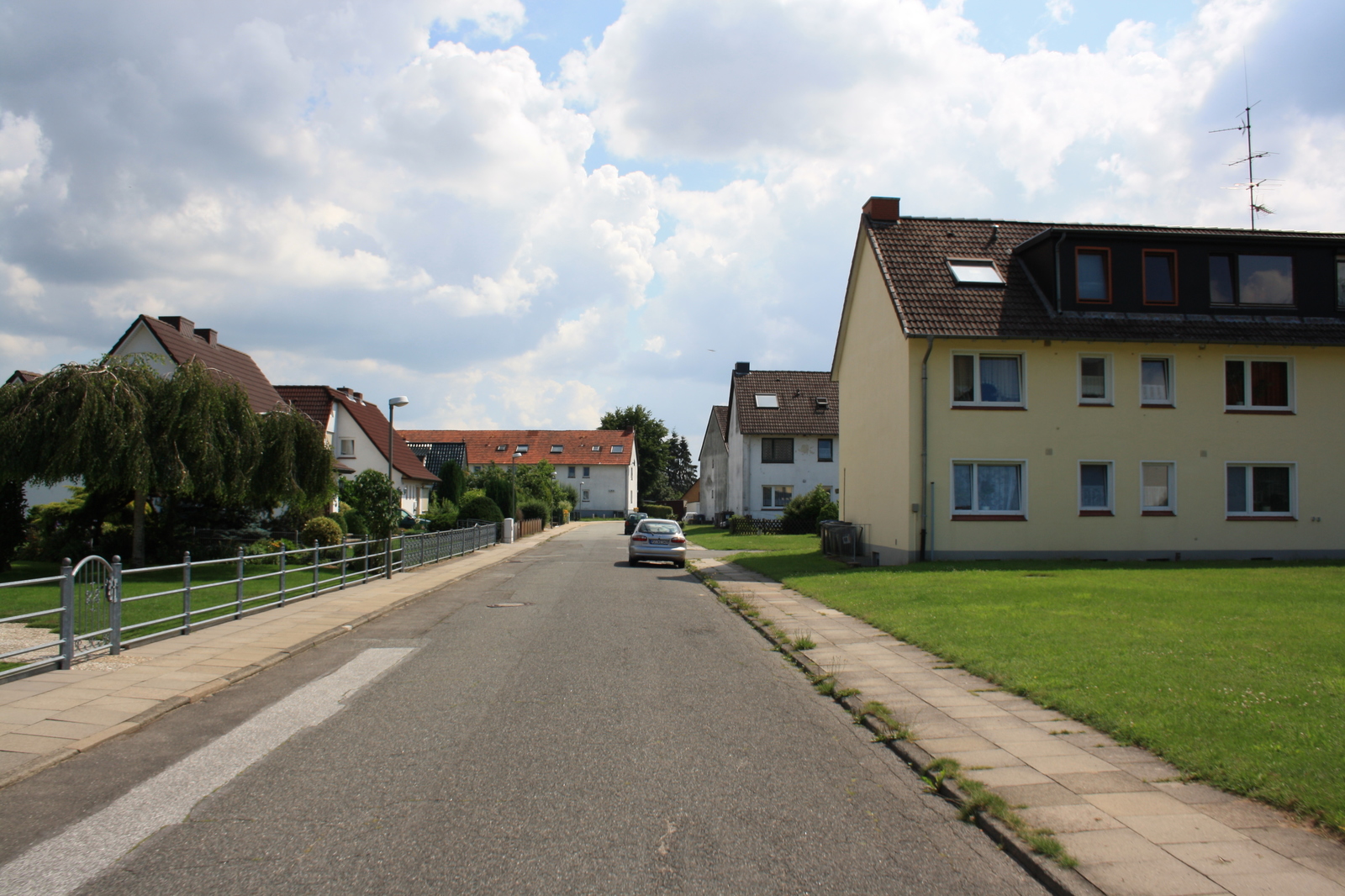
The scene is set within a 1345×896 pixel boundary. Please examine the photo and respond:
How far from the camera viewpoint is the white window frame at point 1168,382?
71.3 ft

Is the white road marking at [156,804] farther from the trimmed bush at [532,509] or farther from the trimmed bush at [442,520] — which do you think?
the trimmed bush at [532,509]

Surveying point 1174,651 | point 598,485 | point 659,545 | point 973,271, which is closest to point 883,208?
point 973,271

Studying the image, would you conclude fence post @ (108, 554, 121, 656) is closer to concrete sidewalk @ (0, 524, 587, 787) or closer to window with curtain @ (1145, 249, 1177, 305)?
concrete sidewalk @ (0, 524, 587, 787)

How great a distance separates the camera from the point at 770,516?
46156 millimetres

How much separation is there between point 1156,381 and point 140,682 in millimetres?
22415

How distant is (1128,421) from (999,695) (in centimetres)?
1649

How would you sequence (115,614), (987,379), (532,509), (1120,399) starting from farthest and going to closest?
(532,509), (1120,399), (987,379), (115,614)

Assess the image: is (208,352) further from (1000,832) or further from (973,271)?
(1000,832)

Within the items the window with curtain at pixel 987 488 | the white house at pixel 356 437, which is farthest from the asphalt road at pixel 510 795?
the white house at pixel 356 437

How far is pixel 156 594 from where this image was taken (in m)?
10.3

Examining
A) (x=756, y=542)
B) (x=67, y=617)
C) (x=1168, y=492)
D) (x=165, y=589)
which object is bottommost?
(x=165, y=589)

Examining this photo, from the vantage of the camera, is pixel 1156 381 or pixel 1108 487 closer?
pixel 1108 487

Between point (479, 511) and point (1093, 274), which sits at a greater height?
point (1093, 274)

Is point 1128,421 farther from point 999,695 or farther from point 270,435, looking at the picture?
point 270,435
